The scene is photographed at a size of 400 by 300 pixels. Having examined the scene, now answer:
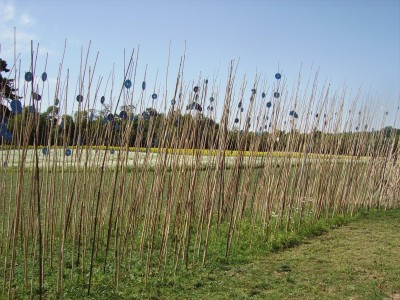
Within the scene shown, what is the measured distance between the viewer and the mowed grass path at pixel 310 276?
8.34 feet

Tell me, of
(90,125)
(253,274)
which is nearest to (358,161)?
(253,274)

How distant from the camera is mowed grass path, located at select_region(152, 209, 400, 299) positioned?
2.54 metres

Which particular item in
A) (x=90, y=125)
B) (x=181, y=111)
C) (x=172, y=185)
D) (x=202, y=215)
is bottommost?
(x=202, y=215)

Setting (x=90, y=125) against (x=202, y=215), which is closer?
(x=90, y=125)

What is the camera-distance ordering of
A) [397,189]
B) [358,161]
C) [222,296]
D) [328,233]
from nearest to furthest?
[222,296], [328,233], [358,161], [397,189]

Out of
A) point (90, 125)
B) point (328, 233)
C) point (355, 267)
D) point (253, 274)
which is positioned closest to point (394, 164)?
point (328, 233)

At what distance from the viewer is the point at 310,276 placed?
2.91 meters

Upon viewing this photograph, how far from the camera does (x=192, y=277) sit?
8.92 ft

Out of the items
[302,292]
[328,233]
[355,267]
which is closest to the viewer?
[302,292]

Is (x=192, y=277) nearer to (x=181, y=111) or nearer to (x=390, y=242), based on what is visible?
(x=181, y=111)

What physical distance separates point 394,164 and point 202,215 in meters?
4.40

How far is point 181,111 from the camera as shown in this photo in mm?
2902

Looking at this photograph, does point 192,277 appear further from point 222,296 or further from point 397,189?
point 397,189

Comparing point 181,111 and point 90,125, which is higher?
point 181,111
